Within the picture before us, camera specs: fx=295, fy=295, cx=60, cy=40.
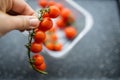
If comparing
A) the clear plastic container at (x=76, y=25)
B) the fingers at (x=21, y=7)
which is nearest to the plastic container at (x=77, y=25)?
the clear plastic container at (x=76, y=25)

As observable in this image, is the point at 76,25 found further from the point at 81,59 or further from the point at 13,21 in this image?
the point at 13,21

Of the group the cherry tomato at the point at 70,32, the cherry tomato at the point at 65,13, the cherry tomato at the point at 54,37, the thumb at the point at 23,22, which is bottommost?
the cherry tomato at the point at 54,37

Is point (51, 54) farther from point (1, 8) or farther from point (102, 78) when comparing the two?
point (1, 8)

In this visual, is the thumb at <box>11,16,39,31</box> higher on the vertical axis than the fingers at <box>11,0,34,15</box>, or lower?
lower

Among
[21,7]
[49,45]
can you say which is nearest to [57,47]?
[49,45]

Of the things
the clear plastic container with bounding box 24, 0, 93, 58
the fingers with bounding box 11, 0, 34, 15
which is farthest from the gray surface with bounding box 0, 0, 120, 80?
the fingers with bounding box 11, 0, 34, 15

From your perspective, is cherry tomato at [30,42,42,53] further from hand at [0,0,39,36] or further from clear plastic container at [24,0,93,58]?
clear plastic container at [24,0,93,58]

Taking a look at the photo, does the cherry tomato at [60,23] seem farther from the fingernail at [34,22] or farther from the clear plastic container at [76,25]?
the fingernail at [34,22]
